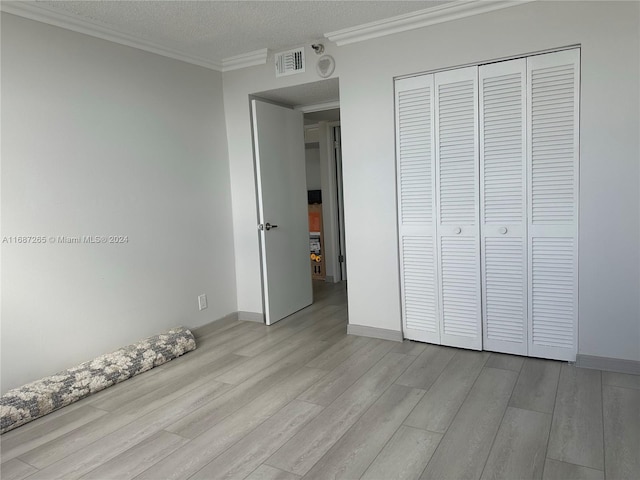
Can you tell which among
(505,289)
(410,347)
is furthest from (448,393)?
(505,289)

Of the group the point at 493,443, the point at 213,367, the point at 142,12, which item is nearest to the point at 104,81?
the point at 142,12

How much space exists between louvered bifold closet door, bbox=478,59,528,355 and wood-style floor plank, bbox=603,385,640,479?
2.18 feet

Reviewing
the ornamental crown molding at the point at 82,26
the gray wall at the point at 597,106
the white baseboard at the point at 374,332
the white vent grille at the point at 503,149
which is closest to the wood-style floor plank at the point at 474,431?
the gray wall at the point at 597,106

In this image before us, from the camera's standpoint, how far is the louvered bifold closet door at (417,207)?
330 cm

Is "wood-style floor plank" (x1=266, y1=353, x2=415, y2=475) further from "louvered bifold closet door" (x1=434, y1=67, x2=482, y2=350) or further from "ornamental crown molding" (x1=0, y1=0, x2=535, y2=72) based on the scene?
"ornamental crown molding" (x1=0, y1=0, x2=535, y2=72)

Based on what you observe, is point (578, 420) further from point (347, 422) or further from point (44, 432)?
point (44, 432)

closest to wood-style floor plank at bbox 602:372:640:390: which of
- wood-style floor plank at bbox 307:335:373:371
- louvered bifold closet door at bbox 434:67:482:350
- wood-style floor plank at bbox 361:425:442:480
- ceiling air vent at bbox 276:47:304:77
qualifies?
louvered bifold closet door at bbox 434:67:482:350

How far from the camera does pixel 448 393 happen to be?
267 cm

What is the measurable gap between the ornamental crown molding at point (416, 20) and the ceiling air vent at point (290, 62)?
12.5 inches

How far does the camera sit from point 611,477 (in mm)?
1859

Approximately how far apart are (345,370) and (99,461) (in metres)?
1.52

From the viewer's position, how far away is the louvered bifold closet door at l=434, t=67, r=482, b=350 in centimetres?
315

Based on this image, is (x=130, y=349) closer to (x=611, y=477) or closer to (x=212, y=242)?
(x=212, y=242)

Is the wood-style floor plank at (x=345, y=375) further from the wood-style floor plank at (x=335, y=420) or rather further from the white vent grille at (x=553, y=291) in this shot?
the white vent grille at (x=553, y=291)
